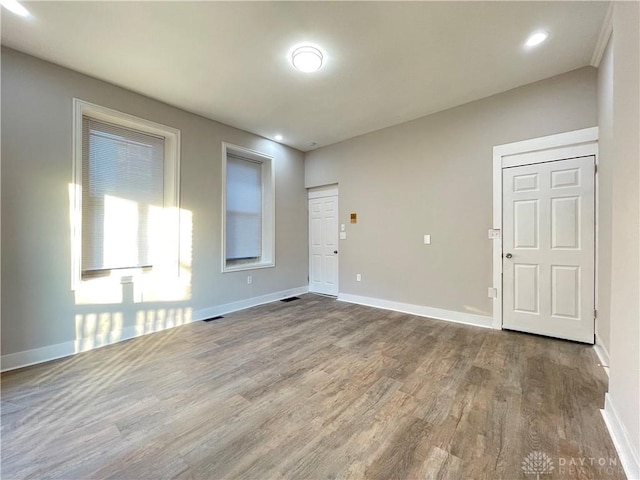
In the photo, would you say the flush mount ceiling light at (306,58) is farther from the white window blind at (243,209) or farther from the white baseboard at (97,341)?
the white baseboard at (97,341)

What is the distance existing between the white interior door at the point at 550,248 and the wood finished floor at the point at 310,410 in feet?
0.92

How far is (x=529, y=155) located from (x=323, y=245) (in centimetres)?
341

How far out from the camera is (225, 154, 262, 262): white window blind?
4.24m

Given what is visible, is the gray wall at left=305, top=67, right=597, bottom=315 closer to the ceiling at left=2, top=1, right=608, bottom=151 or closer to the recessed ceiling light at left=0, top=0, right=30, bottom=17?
the ceiling at left=2, top=1, right=608, bottom=151

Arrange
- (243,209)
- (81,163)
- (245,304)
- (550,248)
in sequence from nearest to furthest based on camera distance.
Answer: (81,163)
(550,248)
(245,304)
(243,209)

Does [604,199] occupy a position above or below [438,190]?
below

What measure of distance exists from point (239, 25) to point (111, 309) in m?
3.14

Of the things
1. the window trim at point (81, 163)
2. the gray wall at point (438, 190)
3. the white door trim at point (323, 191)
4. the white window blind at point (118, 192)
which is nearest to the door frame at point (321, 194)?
the white door trim at point (323, 191)

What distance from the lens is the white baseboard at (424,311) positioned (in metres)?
3.28

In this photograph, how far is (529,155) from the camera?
297 centimetres

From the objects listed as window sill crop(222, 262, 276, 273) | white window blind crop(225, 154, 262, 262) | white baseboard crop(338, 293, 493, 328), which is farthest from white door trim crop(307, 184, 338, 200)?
white baseboard crop(338, 293, 493, 328)

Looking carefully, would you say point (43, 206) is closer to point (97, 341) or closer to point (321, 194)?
point (97, 341)

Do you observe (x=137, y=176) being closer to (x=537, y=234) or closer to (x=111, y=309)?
(x=111, y=309)

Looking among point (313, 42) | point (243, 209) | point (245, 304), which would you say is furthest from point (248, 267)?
point (313, 42)
